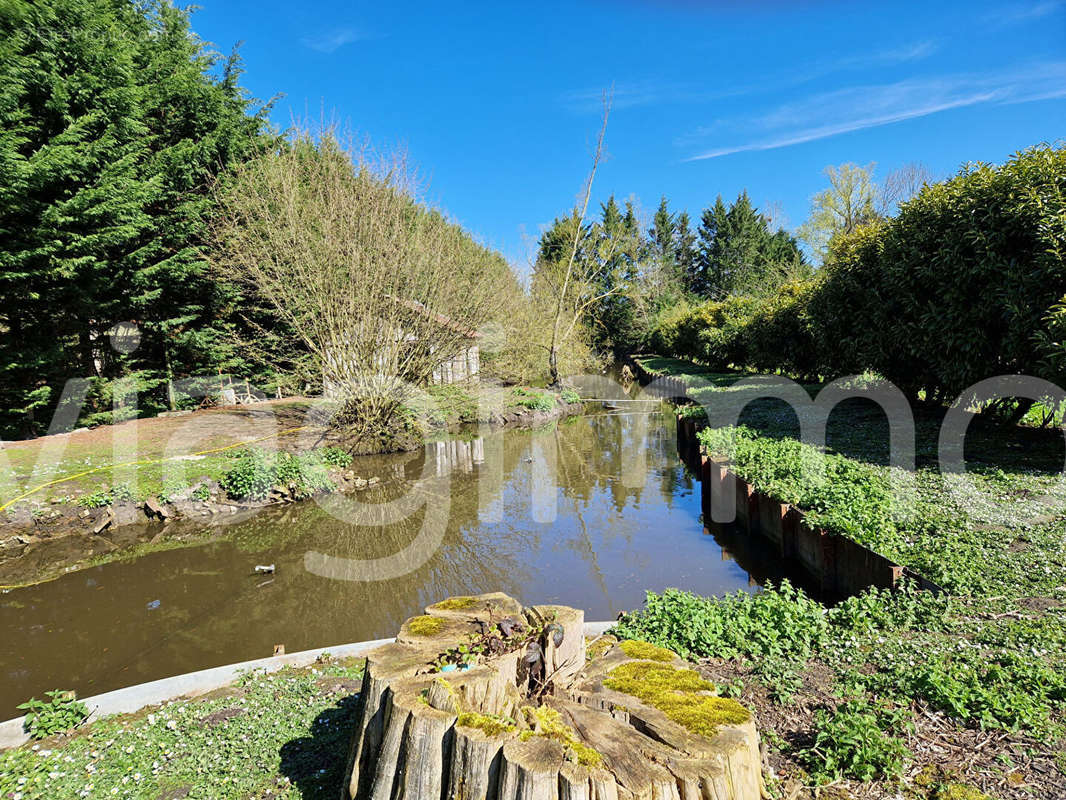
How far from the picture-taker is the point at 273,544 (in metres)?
9.23

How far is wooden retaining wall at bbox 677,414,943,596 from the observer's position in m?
5.41

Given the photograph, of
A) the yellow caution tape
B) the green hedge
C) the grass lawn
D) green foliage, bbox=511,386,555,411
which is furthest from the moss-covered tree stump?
green foliage, bbox=511,386,555,411

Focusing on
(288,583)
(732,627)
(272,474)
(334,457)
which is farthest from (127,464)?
(732,627)

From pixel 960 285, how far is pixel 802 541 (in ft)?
18.4

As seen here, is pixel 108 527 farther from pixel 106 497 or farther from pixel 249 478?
pixel 249 478

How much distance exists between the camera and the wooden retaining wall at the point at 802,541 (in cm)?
541

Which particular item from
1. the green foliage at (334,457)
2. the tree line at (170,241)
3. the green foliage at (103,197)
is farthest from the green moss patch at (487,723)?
the green foliage at (103,197)

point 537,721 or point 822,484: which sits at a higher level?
point 822,484

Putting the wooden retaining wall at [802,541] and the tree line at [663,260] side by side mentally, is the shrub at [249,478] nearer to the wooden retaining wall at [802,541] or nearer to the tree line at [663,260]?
the wooden retaining wall at [802,541]

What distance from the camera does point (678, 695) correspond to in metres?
2.48

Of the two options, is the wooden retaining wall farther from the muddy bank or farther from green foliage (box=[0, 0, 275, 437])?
green foliage (box=[0, 0, 275, 437])

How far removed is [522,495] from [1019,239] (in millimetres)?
9809

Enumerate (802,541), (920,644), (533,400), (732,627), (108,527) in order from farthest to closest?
(533,400), (108,527), (802,541), (732,627), (920,644)

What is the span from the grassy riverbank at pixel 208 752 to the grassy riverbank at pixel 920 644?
2432 millimetres
